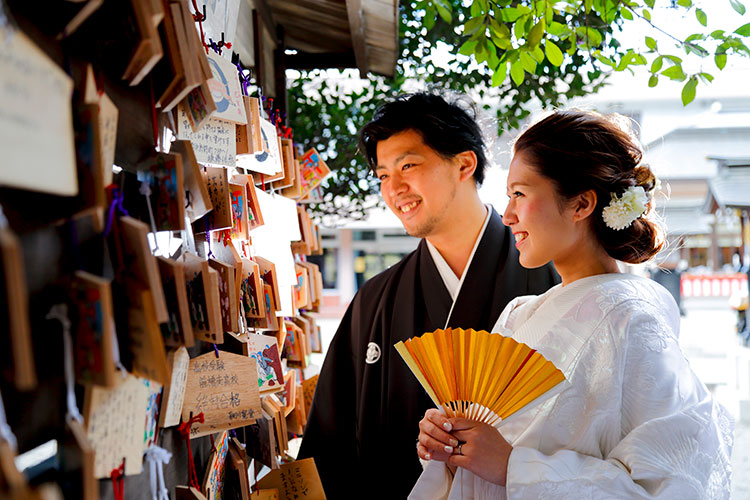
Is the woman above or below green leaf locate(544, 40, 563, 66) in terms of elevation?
below

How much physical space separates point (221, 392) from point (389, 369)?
1.01 m

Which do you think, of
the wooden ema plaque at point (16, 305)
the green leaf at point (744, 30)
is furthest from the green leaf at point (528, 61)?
the wooden ema plaque at point (16, 305)

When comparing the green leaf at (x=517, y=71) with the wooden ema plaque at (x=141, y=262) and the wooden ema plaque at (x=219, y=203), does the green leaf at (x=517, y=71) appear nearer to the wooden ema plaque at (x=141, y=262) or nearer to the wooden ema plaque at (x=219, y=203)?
the wooden ema plaque at (x=219, y=203)

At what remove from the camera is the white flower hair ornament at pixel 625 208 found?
5.21 ft

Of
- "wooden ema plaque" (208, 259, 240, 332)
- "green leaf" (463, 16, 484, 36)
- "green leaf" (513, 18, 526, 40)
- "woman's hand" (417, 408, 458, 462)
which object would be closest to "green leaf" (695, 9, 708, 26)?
"green leaf" (513, 18, 526, 40)

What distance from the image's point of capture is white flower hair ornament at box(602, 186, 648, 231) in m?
1.59

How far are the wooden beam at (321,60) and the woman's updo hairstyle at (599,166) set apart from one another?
5.11 feet

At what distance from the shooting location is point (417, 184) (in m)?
2.34

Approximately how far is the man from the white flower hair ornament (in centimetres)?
68

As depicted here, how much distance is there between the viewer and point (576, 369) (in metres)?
1.46

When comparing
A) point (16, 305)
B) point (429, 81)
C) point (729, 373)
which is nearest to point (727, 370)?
point (729, 373)

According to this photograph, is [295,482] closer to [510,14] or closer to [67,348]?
[67,348]

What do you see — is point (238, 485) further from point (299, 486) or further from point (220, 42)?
point (220, 42)

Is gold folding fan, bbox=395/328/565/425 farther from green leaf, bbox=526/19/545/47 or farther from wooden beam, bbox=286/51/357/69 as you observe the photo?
wooden beam, bbox=286/51/357/69
